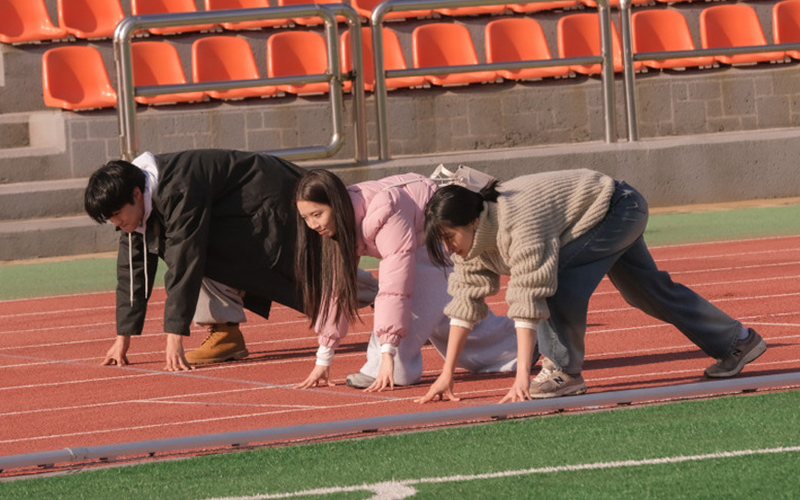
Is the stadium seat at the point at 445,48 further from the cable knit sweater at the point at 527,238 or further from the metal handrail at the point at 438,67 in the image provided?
the cable knit sweater at the point at 527,238

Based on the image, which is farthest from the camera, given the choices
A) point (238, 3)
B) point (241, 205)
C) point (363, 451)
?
point (238, 3)

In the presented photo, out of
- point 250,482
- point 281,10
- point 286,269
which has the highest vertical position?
point 281,10

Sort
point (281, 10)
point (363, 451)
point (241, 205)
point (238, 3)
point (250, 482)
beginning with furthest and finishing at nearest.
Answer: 1. point (238, 3)
2. point (281, 10)
3. point (241, 205)
4. point (363, 451)
5. point (250, 482)

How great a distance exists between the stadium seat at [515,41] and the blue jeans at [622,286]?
9.26 meters

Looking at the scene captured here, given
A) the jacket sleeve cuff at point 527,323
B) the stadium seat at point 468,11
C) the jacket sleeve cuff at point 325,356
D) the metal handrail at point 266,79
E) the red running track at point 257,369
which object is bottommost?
the red running track at point 257,369

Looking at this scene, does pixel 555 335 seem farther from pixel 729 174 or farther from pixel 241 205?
pixel 729 174

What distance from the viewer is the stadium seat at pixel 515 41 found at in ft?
48.1

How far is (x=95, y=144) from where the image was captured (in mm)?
13023

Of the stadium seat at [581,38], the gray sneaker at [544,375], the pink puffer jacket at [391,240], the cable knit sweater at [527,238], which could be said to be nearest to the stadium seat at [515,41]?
the stadium seat at [581,38]

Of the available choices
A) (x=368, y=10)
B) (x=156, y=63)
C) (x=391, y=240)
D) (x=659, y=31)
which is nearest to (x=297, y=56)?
(x=368, y=10)

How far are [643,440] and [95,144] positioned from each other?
9.36 m

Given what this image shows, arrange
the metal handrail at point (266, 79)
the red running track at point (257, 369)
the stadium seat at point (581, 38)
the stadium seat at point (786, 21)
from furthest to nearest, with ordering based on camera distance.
Answer: the stadium seat at point (786, 21), the stadium seat at point (581, 38), the metal handrail at point (266, 79), the red running track at point (257, 369)

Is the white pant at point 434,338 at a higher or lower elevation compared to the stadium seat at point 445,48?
lower

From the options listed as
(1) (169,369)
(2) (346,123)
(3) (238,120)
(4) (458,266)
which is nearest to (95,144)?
(3) (238,120)
